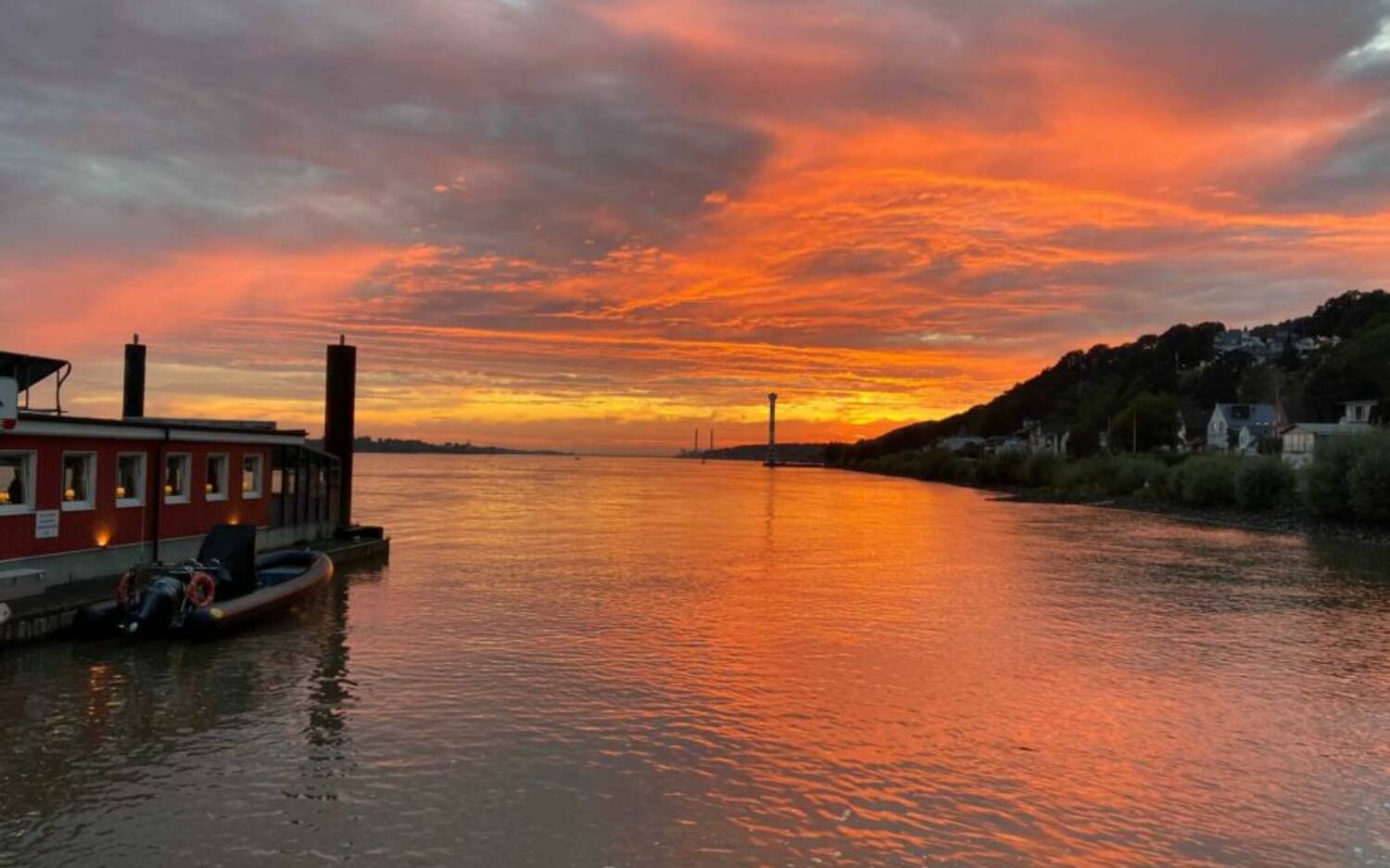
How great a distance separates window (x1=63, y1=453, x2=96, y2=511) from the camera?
17.4 metres

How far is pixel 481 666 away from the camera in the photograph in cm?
1558

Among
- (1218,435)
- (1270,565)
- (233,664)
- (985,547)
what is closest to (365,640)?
(233,664)

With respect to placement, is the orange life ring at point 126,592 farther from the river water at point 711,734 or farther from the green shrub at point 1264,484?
the green shrub at point 1264,484

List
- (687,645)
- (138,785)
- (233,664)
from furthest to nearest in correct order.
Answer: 1. (687,645)
2. (233,664)
3. (138,785)

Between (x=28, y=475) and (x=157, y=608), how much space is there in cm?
360

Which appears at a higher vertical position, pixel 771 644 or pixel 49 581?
pixel 49 581

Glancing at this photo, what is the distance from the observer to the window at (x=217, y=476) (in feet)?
71.9

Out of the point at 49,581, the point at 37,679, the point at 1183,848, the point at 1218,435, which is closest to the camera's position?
the point at 1183,848

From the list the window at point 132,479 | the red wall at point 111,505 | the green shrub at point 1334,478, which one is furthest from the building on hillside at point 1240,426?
the window at point 132,479

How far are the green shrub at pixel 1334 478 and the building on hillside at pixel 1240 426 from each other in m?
49.6

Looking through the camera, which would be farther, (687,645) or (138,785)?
(687,645)

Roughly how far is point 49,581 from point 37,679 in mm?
4174

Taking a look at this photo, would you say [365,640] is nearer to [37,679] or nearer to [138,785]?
[37,679]

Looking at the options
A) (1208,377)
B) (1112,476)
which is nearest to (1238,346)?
(1208,377)
